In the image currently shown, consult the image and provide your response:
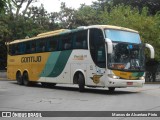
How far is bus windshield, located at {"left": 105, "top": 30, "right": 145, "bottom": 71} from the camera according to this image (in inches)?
784

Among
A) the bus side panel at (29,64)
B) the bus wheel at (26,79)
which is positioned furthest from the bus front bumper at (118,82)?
the bus wheel at (26,79)

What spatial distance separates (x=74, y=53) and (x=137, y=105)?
26.7 ft

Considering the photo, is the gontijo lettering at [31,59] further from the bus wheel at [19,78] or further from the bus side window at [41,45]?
the bus wheel at [19,78]

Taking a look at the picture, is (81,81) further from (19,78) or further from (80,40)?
(19,78)

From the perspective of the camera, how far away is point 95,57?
67.4ft

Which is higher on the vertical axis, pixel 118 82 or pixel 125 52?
pixel 125 52

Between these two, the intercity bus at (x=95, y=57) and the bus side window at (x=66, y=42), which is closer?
the intercity bus at (x=95, y=57)

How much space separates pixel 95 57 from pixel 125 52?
1.54 meters

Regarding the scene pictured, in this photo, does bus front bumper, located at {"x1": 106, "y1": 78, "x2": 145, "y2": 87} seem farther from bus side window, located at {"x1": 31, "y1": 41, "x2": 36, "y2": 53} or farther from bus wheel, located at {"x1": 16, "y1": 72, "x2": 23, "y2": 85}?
bus wheel, located at {"x1": 16, "y1": 72, "x2": 23, "y2": 85}

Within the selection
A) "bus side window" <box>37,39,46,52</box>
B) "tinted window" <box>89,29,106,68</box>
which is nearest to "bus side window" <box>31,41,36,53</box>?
"bus side window" <box>37,39,46,52</box>

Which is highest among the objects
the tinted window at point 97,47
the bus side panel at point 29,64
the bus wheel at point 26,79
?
the tinted window at point 97,47

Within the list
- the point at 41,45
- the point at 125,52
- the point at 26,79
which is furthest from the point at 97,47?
the point at 26,79

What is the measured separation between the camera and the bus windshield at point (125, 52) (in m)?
19.9

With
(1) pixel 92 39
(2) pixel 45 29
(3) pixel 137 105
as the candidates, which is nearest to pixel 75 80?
(1) pixel 92 39
